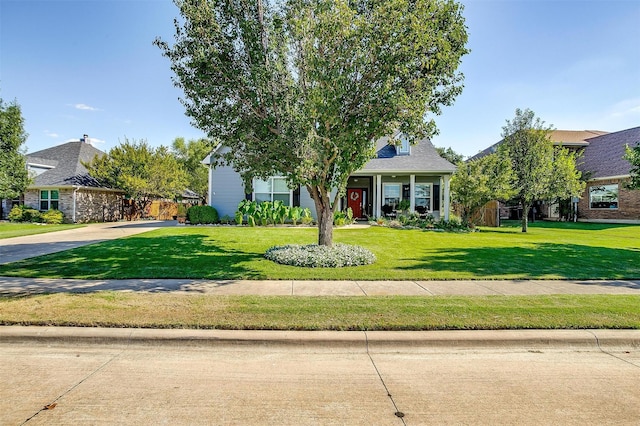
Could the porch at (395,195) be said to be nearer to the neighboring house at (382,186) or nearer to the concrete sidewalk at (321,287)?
the neighboring house at (382,186)

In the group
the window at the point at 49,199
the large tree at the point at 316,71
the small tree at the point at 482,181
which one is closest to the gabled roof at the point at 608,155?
the small tree at the point at 482,181

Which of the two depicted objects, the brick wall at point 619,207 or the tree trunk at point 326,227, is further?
Answer: the brick wall at point 619,207

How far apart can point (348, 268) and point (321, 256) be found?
78 centimetres

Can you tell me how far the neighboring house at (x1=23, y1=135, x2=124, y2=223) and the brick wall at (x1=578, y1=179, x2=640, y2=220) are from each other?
35.5 meters

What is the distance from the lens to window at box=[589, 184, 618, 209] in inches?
1023

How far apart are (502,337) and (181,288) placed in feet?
17.8

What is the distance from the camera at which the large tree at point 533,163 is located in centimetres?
1877

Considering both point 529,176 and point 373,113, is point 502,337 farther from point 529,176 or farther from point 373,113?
point 529,176

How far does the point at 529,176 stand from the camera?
1886cm

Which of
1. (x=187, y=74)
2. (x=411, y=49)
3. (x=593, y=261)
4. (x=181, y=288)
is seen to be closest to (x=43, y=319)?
(x=181, y=288)

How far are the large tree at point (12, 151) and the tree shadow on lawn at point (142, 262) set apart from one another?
14103 mm

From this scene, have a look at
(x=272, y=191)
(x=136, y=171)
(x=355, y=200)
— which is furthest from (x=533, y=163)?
(x=136, y=171)

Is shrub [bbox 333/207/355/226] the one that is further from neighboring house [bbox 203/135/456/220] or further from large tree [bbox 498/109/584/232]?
large tree [bbox 498/109/584/232]

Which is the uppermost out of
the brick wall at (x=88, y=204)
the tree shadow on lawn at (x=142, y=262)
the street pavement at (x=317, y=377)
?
the brick wall at (x=88, y=204)
